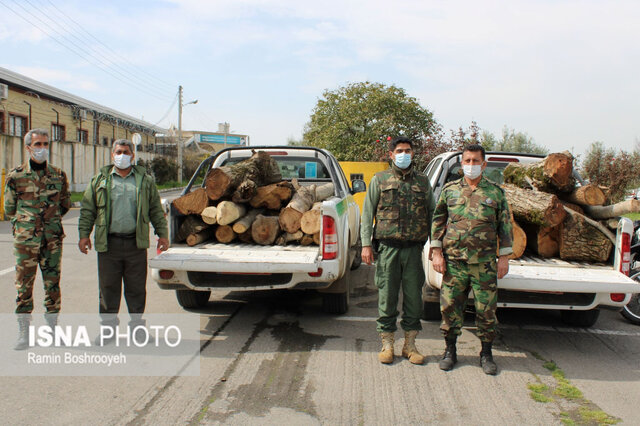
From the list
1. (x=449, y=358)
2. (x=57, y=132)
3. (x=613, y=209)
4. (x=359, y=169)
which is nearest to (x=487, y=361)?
(x=449, y=358)

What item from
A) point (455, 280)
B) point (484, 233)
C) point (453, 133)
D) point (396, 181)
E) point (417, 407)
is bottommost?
point (417, 407)

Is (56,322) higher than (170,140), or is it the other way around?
(170,140)

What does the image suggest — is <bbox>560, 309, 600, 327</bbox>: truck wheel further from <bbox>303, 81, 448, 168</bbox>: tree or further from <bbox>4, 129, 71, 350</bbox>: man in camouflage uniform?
<bbox>303, 81, 448, 168</bbox>: tree

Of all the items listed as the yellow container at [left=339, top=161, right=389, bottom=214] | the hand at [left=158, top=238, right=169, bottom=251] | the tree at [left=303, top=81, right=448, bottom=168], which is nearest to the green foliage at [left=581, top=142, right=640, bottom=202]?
the yellow container at [left=339, top=161, right=389, bottom=214]

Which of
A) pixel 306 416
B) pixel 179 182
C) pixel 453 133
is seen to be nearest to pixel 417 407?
pixel 306 416

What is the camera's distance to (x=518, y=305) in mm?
4598

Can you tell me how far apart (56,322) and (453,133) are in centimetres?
1273

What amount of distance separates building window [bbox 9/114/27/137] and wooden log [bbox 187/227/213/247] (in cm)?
2416

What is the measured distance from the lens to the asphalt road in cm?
337

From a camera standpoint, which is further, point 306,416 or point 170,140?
point 170,140

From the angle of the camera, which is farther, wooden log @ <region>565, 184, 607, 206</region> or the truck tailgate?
wooden log @ <region>565, 184, 607, 206</region>

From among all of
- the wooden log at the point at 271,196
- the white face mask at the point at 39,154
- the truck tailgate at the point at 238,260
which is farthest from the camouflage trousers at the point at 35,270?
the wooden log at the point at 271,196

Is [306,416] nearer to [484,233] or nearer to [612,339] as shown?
[484,233]

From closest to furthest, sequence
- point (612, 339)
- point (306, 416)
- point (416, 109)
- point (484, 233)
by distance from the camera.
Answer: point (306, 416) < point (484, 233) < point (612, 339) < point (416, 109)
